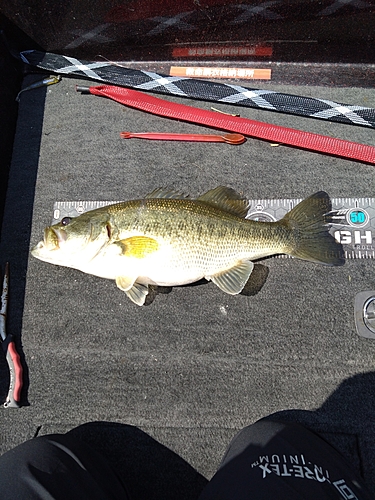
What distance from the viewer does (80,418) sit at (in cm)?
217

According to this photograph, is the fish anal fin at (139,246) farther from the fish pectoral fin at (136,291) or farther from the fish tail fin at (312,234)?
the fish tail fin at (312,234)

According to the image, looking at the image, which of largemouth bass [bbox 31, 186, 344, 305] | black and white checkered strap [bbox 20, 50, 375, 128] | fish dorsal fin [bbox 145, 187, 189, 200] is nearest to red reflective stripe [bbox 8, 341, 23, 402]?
largemouth bass [bbox 31, 186, 344, 305]

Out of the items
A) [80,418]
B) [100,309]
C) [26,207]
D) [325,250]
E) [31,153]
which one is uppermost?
[31,153]

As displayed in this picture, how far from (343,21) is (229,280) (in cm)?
165

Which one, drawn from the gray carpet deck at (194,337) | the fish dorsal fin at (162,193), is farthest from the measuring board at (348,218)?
the fish dorsal fin at (162,193)

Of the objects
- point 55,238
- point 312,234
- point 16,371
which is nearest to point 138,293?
point 55,238

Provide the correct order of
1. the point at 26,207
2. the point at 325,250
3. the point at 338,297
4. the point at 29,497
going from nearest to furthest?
the point at 29,497
the point at 325,250
the point at 338,297
the point at 26,207

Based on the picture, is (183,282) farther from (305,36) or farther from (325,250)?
(305,36)

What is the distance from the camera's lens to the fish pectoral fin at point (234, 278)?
2.08 metres

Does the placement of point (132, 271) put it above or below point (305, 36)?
below

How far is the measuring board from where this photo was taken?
2.25m

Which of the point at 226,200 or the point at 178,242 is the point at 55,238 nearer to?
the point at 178,242

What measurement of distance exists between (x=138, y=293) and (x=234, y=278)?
504 millimetres

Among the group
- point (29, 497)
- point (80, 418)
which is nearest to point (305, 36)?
point (80, 418)
